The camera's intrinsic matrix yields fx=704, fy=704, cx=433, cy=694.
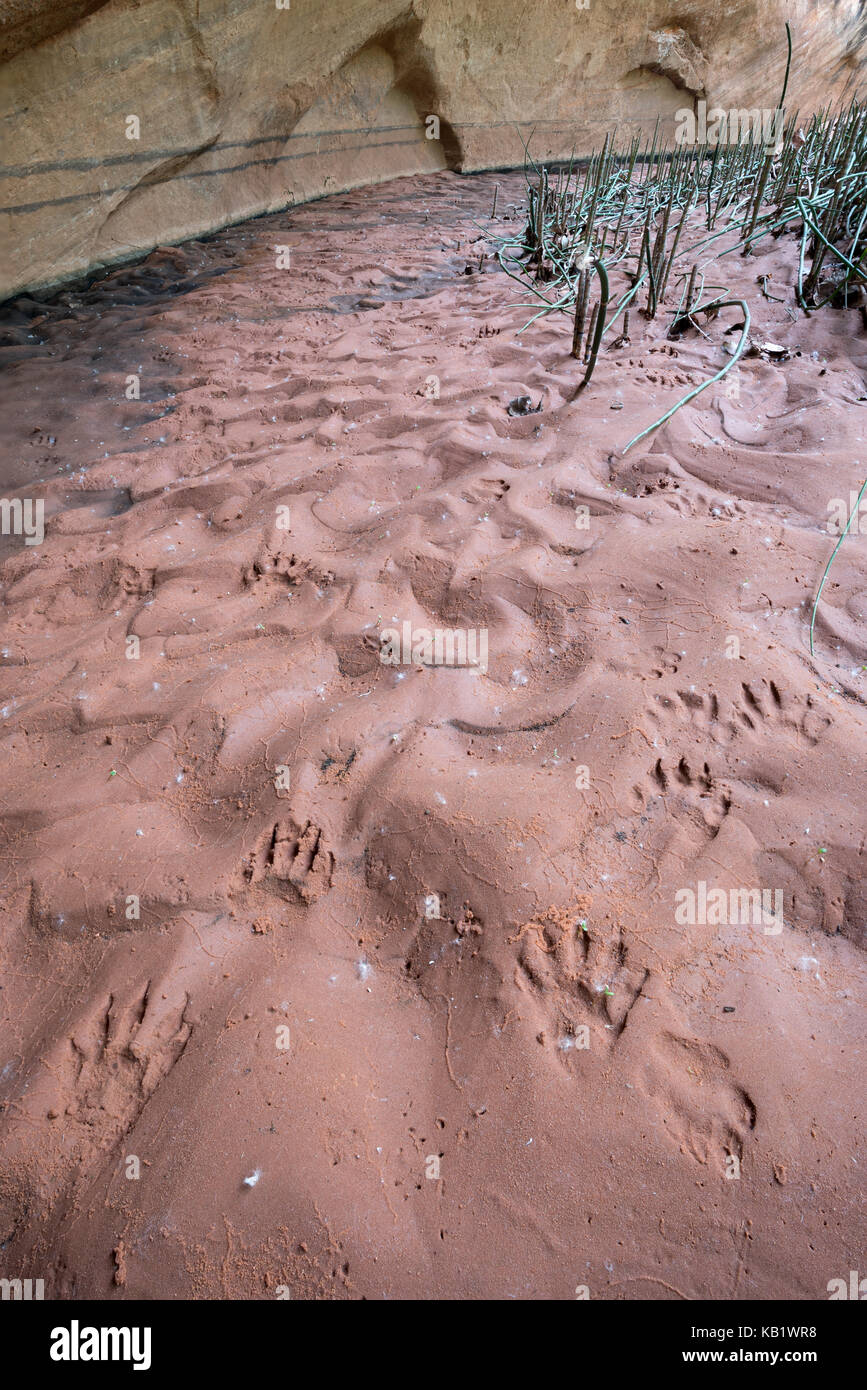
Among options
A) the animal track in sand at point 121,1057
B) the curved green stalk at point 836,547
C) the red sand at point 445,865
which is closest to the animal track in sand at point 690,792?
the red sand at point 445,865

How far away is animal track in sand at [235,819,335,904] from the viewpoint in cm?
131

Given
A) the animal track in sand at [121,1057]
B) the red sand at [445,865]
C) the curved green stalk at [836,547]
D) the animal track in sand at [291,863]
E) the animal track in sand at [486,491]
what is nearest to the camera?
the red sand at [445,865]

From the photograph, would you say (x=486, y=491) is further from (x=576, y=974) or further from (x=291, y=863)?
(x=576, y=974)

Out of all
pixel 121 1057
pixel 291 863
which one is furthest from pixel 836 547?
pixel 121 1057

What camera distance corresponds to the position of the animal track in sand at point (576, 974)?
111 centimetres

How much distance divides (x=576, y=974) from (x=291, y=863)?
0.55 meters

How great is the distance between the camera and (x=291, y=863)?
1.33 metres

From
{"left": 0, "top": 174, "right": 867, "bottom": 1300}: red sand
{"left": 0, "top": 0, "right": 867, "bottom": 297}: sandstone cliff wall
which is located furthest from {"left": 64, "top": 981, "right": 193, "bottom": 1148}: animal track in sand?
{"left": 0, "top": 0, "right": 867, "bottom": 297}: sandstone cliff wall

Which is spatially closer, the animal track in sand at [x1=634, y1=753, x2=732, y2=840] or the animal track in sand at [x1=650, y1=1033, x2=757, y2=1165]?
the animal track in sand at [x1=650, y1=1033, x2=757, y2=1165]

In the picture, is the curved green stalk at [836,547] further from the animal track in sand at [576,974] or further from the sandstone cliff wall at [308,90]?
the sandstone cliff wall at [308,90]

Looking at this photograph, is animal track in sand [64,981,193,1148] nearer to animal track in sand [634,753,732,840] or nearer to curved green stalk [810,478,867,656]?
animal track in sand [634,753,732,840]

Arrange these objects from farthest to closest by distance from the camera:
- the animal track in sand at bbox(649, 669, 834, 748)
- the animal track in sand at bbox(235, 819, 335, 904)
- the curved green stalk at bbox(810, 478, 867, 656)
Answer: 1. the curved green stalk at bbox(810, 478, 867, 656)
2. the animal track in sand at bbox(649, 669, 834, 748)
3. the animal track in sand at bbox(235, 819, 335, 904)
